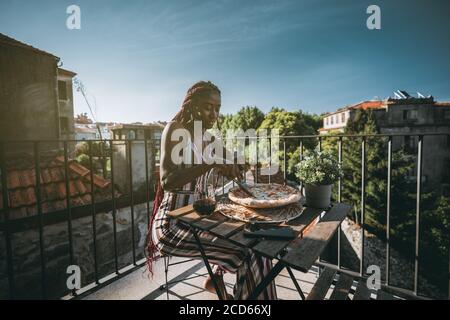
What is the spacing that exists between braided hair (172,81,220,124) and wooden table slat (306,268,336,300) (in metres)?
1.54

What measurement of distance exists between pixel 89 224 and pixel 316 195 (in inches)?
201

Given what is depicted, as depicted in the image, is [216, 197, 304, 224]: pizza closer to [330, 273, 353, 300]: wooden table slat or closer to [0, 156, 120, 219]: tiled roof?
[330, 273, 353, 300]: wooden table slat

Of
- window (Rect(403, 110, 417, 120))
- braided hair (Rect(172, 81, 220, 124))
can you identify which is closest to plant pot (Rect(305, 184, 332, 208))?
braided hair (Rect(172, 81, 220, 124))

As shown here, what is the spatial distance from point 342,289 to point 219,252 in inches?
33.3

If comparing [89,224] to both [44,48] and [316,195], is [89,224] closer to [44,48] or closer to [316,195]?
[316,195]

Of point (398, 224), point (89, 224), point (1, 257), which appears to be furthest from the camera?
point (398, 224)

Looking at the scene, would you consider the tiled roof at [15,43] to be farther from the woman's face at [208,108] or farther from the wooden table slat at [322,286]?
the wooden table slat at [322,286]

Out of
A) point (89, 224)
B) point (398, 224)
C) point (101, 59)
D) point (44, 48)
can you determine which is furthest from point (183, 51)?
point (398, 224)

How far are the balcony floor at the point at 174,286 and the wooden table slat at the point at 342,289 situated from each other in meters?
0.64

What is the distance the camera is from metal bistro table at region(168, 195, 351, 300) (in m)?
0.97

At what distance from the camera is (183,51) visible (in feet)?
30.8

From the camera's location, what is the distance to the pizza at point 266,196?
4.47 ft

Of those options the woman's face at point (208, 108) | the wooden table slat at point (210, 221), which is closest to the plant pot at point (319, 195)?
the wooden table slat at point (210, 221)

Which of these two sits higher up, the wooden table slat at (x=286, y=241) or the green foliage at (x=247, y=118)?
the green foliage at (x=247, y=118)
